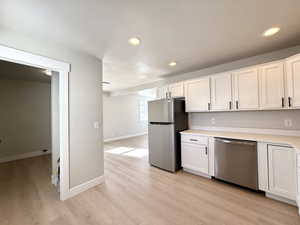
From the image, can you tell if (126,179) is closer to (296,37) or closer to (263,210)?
(263,210)

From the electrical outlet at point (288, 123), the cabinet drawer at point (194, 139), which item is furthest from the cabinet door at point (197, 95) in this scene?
the electrical outlet at point (288, 123)

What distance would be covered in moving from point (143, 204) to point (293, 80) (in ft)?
9.64

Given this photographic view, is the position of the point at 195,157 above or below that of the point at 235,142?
below

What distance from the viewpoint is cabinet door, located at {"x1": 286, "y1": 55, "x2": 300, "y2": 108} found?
1.92 meters

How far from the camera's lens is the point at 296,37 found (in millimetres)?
2002

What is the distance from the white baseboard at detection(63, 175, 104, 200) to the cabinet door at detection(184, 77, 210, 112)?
249cm

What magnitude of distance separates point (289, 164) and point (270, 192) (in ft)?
1.77

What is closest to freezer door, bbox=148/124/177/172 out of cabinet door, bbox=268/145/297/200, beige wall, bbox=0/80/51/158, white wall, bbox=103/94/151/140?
cabinet door, bbox=268/145/297/200

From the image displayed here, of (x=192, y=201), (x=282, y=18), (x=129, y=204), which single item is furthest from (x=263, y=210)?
(x=282, y=18)

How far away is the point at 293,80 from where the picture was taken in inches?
77.4

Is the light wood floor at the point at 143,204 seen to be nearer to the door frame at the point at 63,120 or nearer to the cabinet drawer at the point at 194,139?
the door frame at the point at 63,120

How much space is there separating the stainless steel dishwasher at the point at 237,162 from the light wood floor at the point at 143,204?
0.62 feet

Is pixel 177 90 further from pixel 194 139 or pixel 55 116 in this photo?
pixel 55 116

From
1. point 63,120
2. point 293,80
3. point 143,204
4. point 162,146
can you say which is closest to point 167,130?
point 162,146
